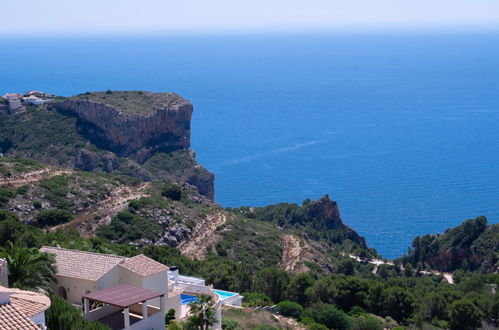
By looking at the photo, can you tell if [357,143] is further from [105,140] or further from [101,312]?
[101,312]

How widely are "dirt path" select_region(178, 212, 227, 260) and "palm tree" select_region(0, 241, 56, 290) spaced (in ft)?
61.0

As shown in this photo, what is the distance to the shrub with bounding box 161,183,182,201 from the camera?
4516 centimetres

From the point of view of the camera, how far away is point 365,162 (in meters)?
103

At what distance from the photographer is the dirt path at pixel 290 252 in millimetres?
39781

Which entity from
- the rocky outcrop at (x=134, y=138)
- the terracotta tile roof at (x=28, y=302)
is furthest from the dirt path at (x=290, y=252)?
the terracotta tile roof at (x=28, y=302)

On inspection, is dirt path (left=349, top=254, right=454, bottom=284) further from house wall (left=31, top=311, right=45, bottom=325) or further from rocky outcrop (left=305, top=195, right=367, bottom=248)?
house wall (left=31, top=311, right=45, bottom=325)

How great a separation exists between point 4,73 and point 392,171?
131m

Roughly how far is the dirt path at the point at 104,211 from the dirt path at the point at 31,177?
151 inches

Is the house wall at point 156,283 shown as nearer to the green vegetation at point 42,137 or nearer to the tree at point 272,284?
the tree at point 272,284

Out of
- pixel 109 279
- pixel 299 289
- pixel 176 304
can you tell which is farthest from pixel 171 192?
pixel 109 279

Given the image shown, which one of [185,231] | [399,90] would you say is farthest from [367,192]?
[399,90]

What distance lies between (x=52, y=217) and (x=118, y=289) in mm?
18144

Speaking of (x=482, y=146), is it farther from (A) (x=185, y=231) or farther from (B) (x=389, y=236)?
(A) (x=185, y=231)

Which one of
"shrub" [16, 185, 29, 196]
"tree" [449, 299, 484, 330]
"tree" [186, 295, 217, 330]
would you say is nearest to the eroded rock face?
"shrub" [16, 185, 29, 196]
